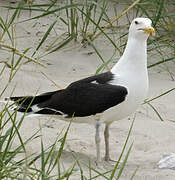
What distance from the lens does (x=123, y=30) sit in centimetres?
718

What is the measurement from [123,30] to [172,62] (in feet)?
2.37

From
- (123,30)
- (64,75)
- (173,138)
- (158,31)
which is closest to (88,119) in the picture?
(173,138)

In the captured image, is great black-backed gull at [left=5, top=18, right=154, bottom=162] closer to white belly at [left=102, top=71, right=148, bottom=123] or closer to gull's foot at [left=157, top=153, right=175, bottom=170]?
white belly at [left=102, top=71, right=148, bottom=123]

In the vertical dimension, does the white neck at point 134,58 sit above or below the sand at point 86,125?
above

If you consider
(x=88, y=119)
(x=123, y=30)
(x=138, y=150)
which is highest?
(x=123, y=30)

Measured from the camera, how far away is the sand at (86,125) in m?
4.54

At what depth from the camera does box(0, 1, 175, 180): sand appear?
4539mm

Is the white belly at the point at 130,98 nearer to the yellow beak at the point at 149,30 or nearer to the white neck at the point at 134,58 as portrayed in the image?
the white neck at the point at 134,58

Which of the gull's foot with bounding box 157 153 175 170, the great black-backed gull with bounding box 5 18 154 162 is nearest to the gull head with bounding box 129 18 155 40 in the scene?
the great black-backed gull with bounding box 5 18 154 162

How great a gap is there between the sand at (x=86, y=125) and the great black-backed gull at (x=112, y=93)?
18 cm

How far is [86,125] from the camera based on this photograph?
5.36 metres

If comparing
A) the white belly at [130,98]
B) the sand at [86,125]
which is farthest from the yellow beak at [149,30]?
the sand at [86,125]

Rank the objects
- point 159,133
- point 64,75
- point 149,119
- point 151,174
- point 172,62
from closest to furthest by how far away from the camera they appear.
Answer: point 151,174, point 159,133, point 149,119, point 64,75, point 172,62

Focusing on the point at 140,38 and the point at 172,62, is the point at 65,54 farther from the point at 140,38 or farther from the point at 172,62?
the point at 140,38
